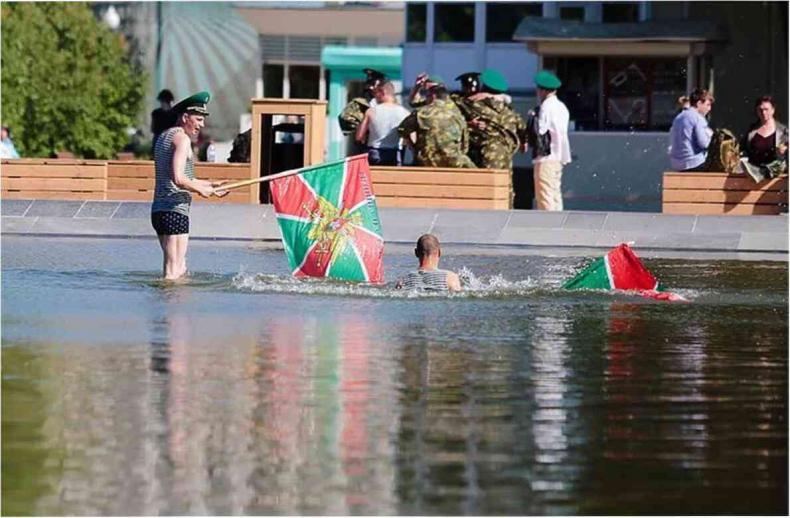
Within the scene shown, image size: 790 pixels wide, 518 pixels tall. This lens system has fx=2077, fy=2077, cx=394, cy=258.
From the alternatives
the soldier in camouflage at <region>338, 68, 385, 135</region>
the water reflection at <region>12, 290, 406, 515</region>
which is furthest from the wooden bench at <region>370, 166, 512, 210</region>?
the water reflection at <region>12, 290, 406, 515</region>

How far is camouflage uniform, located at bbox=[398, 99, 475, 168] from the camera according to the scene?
74.0 ft

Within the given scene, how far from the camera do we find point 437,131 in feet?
74.6

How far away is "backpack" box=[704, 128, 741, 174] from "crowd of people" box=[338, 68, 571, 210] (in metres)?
1.62

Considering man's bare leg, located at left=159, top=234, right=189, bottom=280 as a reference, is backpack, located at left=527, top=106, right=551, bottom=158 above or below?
above

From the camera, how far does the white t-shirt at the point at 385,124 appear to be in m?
23.0

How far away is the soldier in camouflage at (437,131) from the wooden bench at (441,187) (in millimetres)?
157

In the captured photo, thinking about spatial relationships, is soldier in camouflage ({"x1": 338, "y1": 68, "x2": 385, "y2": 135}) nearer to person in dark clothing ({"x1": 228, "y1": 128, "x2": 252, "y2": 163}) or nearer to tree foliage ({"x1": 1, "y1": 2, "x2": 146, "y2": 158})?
person in dark clothing ({"x1": 228, "y1": 128, "x2": 252, "y2": 163})

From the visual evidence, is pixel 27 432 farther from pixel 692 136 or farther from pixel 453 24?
pixel 453 24

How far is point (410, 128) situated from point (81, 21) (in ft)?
86.6

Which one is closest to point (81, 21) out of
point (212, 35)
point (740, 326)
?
point (212, 35)

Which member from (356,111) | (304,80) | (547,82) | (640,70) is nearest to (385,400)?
(356,111)

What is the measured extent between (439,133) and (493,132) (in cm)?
77

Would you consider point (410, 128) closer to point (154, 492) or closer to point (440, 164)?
point (440, 164)

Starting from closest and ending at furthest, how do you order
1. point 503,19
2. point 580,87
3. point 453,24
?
point 580,87 → point 503,19 → point 453,24
